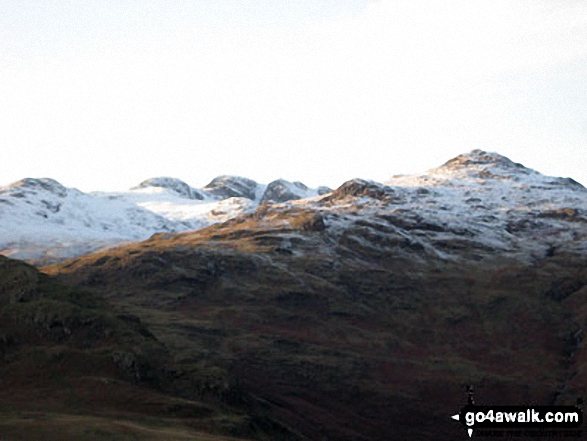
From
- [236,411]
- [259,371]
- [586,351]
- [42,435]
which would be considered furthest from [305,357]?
[42,435]

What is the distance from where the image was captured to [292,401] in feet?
516

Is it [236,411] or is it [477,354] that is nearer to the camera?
[236,411]

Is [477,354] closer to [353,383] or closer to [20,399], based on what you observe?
[353,383]

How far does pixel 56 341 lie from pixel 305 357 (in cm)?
8525

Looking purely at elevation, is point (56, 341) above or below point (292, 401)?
above

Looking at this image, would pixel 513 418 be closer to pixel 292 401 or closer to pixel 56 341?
pixel 56 341

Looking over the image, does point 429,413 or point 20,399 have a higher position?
point 20,399

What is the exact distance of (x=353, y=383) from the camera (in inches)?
6762

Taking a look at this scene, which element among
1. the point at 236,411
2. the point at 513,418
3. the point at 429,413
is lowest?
the point at 429,413

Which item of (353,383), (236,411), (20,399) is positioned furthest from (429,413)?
(20,399)

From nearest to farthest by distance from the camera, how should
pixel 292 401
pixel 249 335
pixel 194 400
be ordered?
pixel 194 400
pixel 292 401
pixel 249 335

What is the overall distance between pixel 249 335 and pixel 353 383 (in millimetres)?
31130

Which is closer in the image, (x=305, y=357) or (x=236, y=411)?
(x=236, y=411)

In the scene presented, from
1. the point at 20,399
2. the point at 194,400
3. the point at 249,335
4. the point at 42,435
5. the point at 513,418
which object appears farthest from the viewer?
the point at 249,335
